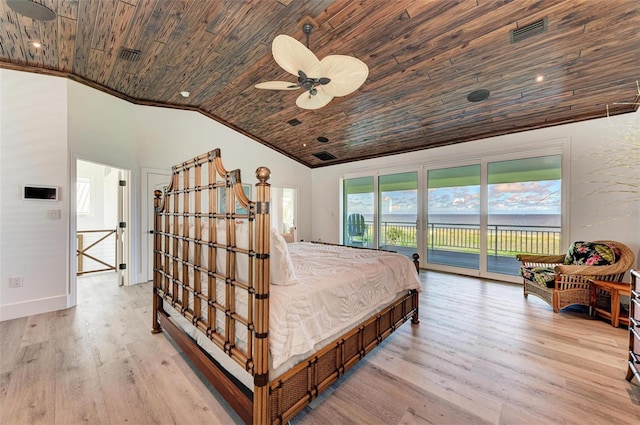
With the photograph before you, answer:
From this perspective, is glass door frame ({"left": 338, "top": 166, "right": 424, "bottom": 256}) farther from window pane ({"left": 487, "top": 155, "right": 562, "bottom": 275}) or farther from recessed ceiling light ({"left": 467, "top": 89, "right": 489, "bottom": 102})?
recessed ceiling light ({"left": 467, "top": 89, "right": 489, "bottom": 102})

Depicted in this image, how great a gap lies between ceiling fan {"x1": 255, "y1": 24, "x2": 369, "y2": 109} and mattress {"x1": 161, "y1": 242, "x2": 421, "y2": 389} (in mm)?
1676

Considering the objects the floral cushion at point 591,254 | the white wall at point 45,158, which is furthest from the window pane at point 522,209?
the white wall at point 45,158

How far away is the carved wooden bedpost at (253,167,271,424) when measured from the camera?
1.27 m

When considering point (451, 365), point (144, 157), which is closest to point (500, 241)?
point (451, 365)

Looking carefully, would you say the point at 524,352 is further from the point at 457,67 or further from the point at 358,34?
the point at 358,34

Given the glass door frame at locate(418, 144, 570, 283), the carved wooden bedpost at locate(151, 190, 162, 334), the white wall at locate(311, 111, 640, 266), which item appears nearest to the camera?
the carved wooden bedpost at locate(151, 190, 162, 334)

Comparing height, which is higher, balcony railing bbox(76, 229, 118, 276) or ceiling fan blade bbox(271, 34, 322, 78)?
ceiling fan blade bbox(271, 34, 322, 78)

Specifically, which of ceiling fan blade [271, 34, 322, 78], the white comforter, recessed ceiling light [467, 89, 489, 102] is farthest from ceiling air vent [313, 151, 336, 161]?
ceiling fan blade [271, 34, 322, 78]

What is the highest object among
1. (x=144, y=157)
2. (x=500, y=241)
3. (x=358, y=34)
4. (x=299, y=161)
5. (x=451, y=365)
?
(x=358, y=34)

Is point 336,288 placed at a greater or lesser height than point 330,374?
greater

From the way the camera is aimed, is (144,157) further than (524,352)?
Yes

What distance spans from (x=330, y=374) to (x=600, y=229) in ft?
14.7

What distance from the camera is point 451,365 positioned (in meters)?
2.10

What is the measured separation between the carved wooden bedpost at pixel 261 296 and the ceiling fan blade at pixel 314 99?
1700 mm
